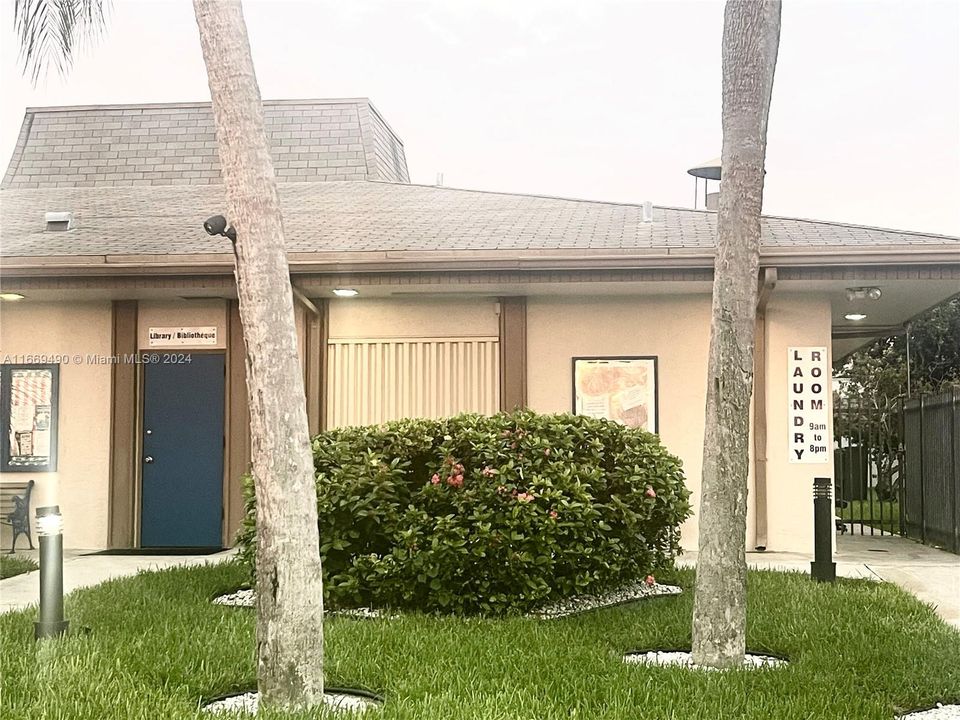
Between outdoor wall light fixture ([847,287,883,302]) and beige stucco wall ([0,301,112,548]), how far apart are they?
819 cm

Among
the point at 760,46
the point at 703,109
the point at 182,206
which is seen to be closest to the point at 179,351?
the point at 182,206

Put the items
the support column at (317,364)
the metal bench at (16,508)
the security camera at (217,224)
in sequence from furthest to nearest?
the support column at (317,364) < the metal bench at (16,508) < the security camera at (217,224)

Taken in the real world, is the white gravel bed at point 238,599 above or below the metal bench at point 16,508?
below

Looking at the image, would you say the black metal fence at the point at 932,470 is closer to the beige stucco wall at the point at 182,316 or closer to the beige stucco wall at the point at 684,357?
the beige stucco wall at the point at 684,357

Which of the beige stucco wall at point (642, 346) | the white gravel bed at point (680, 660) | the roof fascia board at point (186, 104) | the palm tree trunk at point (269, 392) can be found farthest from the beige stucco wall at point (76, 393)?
the white gravel bed at point (680, 660)

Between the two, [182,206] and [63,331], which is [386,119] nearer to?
[182,206]

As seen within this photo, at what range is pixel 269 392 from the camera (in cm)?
467

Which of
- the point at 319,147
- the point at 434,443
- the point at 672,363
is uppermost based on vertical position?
the point at 319,147

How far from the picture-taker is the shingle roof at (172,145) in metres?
15.4

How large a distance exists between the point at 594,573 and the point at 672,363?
13.4 ft

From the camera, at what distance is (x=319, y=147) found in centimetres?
1551

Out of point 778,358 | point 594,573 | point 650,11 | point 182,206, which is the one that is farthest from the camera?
point 182,206

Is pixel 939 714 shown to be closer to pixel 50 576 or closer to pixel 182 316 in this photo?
pixel 50 576

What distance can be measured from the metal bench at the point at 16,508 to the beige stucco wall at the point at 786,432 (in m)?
8.20
